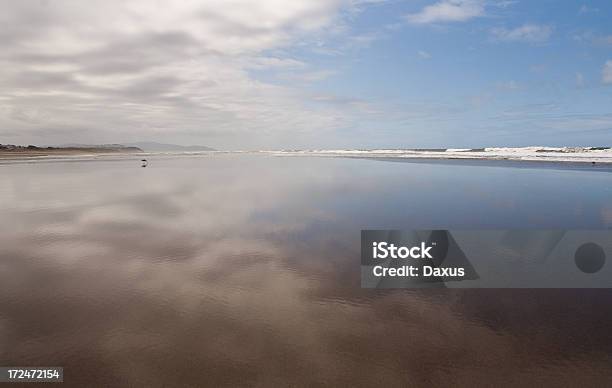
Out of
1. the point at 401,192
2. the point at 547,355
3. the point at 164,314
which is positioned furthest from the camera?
the point at 401,192

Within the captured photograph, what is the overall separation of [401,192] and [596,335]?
1521 centimetres

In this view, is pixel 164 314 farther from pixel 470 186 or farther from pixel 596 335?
pixel 470 186

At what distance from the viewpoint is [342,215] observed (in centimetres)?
1459

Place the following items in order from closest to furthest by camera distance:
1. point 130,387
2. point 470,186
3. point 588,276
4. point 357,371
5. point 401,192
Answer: point 130,387
point 357,371
point 588,276
point 401,192
point 470,186

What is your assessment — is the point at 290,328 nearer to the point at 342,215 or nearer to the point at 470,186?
the point at 342,215

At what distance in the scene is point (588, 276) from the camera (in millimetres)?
7863

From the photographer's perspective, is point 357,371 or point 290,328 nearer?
point 357,371

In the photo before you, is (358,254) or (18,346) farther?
(358,254)

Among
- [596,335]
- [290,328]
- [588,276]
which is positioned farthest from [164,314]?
[588,276]

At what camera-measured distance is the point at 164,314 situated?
6.21 metres

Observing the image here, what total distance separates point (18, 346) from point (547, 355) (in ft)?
25.6

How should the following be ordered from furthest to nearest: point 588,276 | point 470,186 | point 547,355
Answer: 1. point 470,186
2. point 588,276
3. point 547,355

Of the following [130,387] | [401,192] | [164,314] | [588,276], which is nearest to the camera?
[130,387]

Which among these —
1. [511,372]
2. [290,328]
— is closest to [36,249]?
[290,328]
